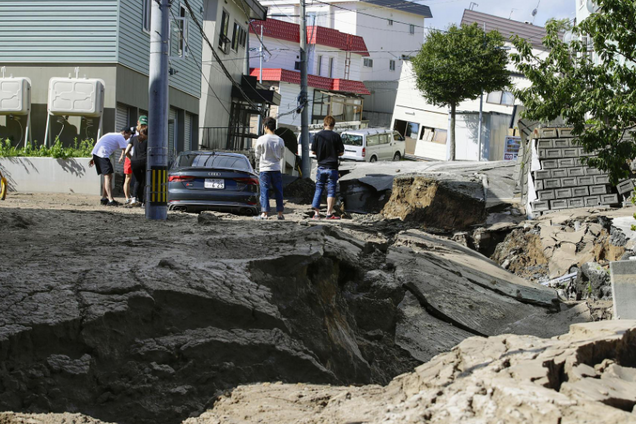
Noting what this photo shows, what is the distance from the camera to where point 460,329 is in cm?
661

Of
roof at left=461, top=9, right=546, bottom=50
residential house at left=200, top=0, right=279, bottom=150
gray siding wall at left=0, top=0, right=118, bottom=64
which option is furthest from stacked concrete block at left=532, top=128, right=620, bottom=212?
roof at left=461, top=9, right=546, bottom=50

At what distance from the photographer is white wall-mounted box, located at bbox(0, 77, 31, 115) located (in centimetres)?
1727

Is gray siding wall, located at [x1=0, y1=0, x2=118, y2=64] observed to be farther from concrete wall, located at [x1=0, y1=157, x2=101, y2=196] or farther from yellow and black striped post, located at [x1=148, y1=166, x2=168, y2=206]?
yellow and black striped post, located at [x1=148, y1=166, x2=168, y2=206]

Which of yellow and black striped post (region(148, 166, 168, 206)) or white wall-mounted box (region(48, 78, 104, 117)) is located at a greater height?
white wall-mounted box (region(48, 78, 104, 117))

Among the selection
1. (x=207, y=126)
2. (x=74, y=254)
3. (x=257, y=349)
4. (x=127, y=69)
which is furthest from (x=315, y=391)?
(x=207, y=126)

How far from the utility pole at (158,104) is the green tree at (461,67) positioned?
3284cm

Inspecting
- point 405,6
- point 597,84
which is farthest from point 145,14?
point 405,6

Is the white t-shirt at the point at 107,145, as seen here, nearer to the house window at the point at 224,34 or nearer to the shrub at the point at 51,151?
the shrub at the point at 51,151

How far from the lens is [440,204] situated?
16.5 m

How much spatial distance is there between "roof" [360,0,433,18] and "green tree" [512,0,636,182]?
50789 mm

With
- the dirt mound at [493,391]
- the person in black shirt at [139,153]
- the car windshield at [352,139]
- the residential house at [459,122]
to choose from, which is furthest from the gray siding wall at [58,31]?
the residential house at [459,122]

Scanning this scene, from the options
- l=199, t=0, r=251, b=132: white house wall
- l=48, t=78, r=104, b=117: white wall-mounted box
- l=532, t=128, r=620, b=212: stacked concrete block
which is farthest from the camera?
l=199, t=0, r=251, b=132: white house wall

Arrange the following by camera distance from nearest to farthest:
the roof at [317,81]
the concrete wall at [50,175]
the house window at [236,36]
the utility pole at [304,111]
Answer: the concrete wall at [50,175], the utility pole at [304,111], the house window at [236,36], the roof at [317,81]

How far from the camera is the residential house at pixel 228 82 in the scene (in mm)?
26641
